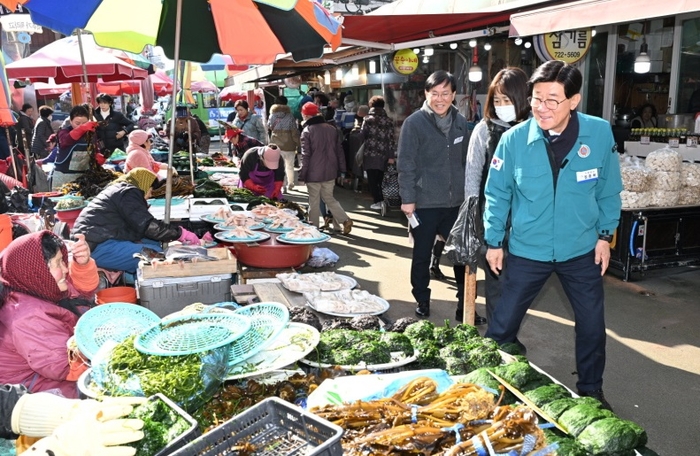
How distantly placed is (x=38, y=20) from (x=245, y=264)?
289 cm

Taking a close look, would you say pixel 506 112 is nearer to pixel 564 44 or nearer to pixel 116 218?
pixel 116 218

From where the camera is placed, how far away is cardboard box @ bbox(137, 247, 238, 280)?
4.48 m

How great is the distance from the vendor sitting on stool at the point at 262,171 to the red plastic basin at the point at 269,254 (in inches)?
116

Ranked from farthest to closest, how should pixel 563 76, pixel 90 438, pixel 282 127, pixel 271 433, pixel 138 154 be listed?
pixel 282 127
pixel 138 154
pixel 563 76
pixel 271 433
pixel 90 438

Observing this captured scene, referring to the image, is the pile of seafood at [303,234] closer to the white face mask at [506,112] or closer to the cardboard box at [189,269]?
the cardboard box at [189,269]

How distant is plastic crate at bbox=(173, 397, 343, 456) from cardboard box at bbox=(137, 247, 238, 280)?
2659mm

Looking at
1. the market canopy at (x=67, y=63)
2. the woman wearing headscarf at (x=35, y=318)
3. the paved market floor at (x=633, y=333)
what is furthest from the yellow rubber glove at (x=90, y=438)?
the market canopy at (x=67, y=63)

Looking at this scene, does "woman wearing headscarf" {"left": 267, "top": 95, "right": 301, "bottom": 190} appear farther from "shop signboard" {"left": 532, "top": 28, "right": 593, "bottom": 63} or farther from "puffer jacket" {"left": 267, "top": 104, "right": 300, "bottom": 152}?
"shop signboard" {"left": 532, "top": 28, "right": 593, "bottom": 63}

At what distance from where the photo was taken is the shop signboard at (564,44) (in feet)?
26.5

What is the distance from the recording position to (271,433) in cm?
204

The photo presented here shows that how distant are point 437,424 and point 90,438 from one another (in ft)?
4.05

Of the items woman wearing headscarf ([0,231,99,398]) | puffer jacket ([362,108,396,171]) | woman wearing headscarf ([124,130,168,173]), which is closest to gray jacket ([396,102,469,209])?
woman wearing headscarf ([0,231,99,398])

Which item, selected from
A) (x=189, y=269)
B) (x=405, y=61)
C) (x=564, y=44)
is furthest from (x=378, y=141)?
(x=189, y=269)

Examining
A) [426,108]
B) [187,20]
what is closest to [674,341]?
[426,108]
